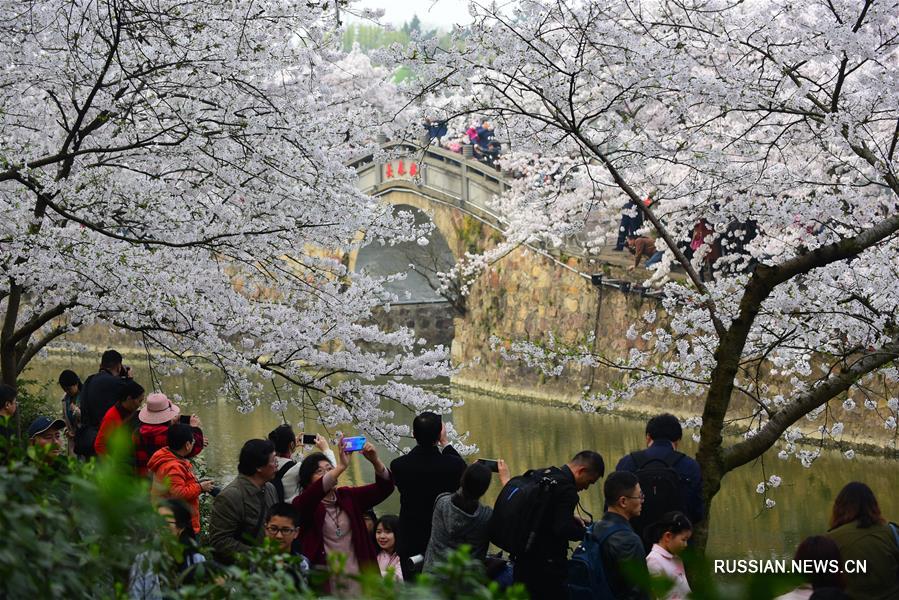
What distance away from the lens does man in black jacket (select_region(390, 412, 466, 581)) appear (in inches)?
196

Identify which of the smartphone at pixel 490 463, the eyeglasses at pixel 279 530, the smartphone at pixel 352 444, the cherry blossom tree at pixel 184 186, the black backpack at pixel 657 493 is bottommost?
the eyeglasses at pixel 279 530

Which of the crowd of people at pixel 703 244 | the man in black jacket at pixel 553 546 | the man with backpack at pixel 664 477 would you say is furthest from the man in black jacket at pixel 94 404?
the crowd of people at pixel 703 244

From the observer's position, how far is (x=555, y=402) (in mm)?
18938

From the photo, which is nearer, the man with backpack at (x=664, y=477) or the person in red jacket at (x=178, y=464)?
the person in red jacket at (x=178, y=464)

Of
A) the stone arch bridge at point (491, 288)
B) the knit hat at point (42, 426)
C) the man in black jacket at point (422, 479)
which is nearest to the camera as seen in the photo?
the man in black jacket at point (422, 479)

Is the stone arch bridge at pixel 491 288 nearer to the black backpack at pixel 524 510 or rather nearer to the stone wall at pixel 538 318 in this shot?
the stone wall at pixel 538 318

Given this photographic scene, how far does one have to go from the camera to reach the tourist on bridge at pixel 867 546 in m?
3.88

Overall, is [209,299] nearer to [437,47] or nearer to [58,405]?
[437,47]

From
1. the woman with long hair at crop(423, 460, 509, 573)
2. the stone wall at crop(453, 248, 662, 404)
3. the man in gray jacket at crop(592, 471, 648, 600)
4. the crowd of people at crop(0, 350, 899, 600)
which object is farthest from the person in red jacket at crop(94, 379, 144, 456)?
the stone wall at crop(453, 248, 662, 404)

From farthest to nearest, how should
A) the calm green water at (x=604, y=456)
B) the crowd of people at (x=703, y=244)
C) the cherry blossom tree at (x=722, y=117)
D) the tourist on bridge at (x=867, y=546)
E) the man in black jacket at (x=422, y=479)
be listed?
the crowd of people at (x=703, y=244), the calm green water at (x=604, y=456), the cherry blossom tree at (x=722, y=117), the man in black jacket at (x=422, y=479), the tourist on bridge at (x=867, y=546)

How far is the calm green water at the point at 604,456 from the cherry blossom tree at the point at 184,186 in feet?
3.57

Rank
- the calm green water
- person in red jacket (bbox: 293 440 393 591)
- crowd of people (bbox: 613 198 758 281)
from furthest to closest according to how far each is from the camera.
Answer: crowd of people (bbox: 613 198 758 281) → the calm green water → person in red jacket (bbox: 293 440 393 591)

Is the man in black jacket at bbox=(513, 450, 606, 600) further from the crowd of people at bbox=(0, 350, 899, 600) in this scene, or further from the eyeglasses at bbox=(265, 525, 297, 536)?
the eyeglasses at bbox=(265, 525, 297, 536)

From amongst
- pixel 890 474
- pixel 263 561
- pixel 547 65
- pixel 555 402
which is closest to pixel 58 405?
pixel 555 402
